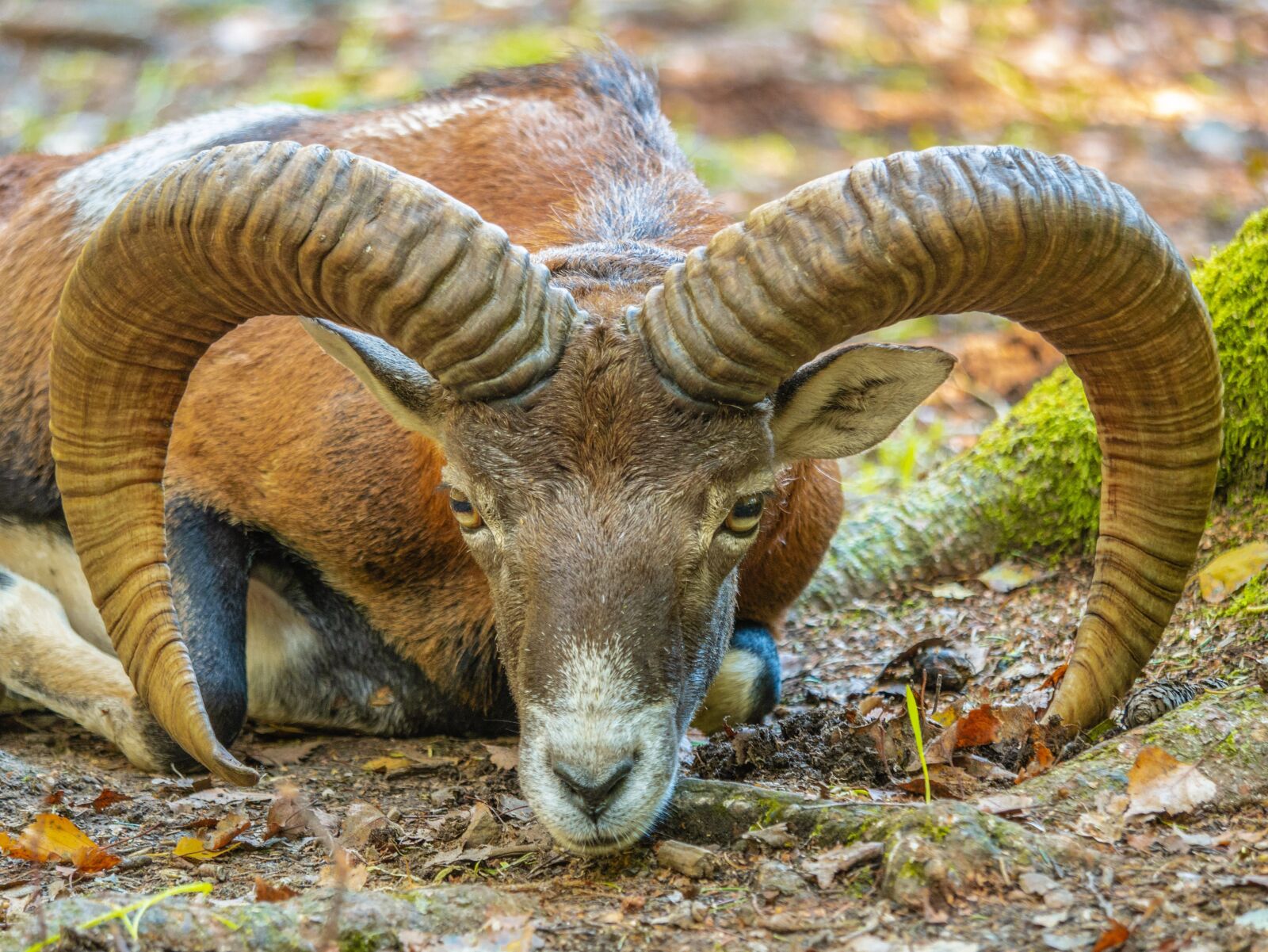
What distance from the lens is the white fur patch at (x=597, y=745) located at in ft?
15.9

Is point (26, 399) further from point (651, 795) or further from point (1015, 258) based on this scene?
point (1015, 258)

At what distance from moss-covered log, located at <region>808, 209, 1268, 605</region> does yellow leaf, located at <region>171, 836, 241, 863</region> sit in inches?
172

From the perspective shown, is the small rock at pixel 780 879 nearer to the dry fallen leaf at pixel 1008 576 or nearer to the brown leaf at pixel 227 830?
the brown leaf at pixel 227 830

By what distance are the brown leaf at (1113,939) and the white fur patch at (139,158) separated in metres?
6.63

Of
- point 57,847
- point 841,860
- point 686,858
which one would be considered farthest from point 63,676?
point 841,860

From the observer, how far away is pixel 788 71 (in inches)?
751

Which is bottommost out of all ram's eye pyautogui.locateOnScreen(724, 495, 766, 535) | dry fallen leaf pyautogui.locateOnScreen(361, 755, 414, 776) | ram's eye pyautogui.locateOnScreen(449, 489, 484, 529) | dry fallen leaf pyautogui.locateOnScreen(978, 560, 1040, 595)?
dry fallen leaf pyautogui.locateOnScreen(361, 755, 414, 776)

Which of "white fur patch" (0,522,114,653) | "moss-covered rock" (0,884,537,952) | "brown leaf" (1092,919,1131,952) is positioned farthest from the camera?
"white fur patch" (0,522,114,653)

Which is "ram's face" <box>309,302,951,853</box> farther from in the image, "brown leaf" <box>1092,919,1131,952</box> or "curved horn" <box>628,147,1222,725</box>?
"brown leaf" <box>1092,919,1131,952</box>

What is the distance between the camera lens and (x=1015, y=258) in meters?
5.13

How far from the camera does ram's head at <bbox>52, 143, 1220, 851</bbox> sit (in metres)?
4.99

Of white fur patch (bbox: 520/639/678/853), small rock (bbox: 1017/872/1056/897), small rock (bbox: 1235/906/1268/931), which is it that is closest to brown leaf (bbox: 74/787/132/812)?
white fur patch (bbox: 520/639/678/853)

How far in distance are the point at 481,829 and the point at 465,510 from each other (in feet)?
4.08

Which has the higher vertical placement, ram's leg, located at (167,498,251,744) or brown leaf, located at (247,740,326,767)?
ram's leg, located at (167,498,251,744)
